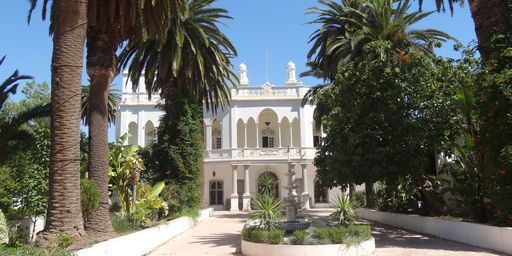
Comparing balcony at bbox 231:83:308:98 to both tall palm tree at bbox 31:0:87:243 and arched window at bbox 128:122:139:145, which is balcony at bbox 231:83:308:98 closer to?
arched window at bbox 128:122:139:145

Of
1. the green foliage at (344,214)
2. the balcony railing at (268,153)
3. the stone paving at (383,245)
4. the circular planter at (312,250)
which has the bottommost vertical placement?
the stone paving at (383,245)


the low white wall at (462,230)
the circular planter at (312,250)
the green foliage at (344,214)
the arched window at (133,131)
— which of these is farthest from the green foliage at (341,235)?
the arched window at (133,131)

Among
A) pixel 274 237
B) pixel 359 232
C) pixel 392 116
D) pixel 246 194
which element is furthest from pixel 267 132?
pixel 274 237

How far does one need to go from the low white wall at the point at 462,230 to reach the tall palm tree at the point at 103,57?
1046 cm

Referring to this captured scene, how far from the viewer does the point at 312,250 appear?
12.1m

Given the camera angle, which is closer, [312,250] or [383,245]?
[312,250]

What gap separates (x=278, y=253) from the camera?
12.3 m

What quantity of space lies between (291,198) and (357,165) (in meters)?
2.86

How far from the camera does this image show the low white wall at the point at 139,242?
10.6 meters

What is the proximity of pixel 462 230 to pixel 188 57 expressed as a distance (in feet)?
46.4

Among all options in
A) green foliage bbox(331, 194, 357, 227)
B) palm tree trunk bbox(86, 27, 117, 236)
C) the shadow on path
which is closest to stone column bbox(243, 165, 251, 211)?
the shadow on path

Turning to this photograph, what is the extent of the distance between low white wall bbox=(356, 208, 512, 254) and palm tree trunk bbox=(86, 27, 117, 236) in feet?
34.3

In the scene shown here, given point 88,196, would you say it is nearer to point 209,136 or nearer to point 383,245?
point 383,245

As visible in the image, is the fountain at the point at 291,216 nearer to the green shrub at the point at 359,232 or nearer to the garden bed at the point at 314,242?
the garden bed at the point at 314,242
